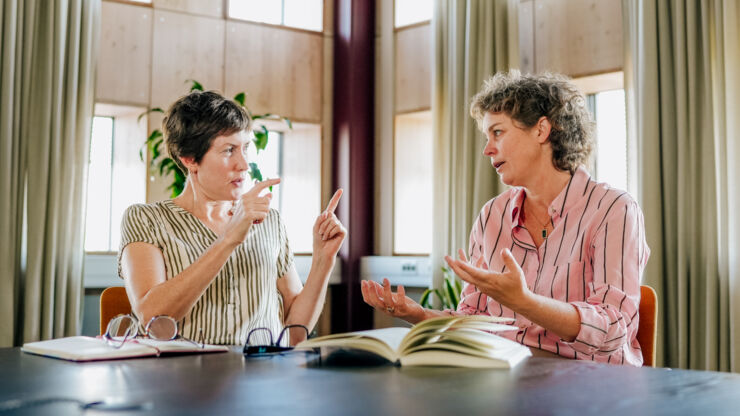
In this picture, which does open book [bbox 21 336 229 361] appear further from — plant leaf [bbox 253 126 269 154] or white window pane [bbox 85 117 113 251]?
white window pane [bbox 85 117 113 251]

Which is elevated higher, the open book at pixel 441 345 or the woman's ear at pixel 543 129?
the woman's ear at pixel 543 129

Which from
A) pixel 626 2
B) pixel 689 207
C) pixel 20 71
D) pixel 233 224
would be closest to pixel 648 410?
pixel 233 224

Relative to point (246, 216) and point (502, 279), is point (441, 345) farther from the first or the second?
point (246, 216)

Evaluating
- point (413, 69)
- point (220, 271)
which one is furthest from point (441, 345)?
point (413, 69)

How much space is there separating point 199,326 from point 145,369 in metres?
0.73

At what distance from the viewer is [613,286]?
5.70ft

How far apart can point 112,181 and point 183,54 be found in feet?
3.20

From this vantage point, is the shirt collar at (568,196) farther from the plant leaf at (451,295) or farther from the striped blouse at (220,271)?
the plant leaf at (451,295)

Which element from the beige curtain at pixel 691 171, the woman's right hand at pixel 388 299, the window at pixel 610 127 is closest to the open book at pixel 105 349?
the woman's right hand at pixel 388 299

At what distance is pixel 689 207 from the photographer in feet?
12.5

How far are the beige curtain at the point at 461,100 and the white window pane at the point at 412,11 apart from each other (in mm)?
552

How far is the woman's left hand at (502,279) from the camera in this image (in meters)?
1.49

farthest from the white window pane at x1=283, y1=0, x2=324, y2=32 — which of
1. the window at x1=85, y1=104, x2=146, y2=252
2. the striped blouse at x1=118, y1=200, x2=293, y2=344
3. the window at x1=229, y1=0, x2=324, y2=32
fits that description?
the striped blouse at x1=118, y1=200, x2=293, y2=344

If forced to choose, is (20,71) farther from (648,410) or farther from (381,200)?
(648,410)
